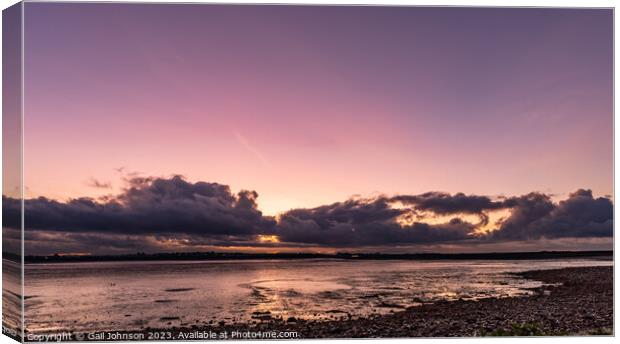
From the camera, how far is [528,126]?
1881cm

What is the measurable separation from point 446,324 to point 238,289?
10.9m

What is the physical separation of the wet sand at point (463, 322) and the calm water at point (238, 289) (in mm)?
755

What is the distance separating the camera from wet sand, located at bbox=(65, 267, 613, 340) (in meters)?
16.3

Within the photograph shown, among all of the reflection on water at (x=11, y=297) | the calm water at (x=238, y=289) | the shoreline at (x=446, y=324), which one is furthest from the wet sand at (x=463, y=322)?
the reflection on water at (x=11, y=297)

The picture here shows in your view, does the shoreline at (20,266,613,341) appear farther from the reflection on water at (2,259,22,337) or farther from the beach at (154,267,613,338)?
the reflection on water at (2,259,22,337)

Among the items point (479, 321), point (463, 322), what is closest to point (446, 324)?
point (463, 322)

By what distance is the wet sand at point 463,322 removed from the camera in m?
16.3

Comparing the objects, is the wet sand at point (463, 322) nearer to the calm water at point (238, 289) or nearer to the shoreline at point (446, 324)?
the shoreline at point (446, 324)

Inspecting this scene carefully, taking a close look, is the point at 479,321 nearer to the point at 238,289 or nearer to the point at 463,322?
the point at 463,322

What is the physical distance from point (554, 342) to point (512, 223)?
566cm

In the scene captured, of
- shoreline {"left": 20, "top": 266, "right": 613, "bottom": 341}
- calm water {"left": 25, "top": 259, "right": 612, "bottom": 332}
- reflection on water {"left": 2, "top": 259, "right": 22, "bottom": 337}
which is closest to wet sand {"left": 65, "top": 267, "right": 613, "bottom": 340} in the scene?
shoreline {"left": 20, "top": 266, "right": 613, "bottom": 341}

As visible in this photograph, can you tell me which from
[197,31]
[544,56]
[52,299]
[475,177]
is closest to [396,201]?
[475,177]

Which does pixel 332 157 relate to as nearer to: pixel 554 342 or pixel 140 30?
pixel 140 30

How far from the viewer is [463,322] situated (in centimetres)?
1705
